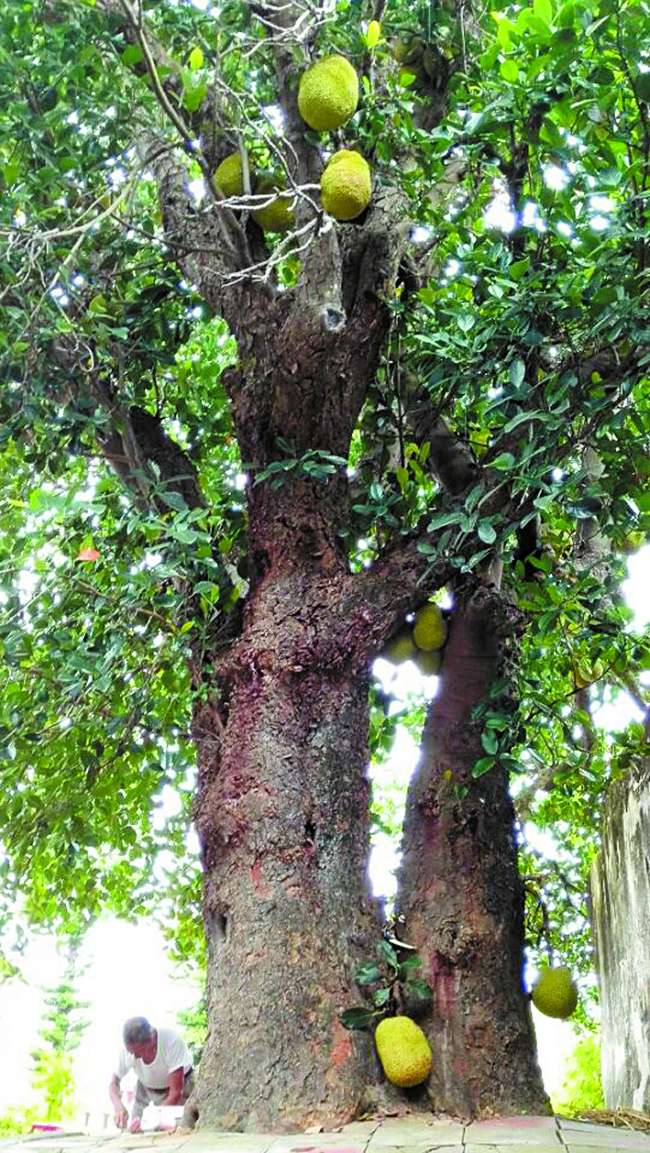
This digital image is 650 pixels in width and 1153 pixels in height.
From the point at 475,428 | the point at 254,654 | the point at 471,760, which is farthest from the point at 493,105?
the point at 471,760

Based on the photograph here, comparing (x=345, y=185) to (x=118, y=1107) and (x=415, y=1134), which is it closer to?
(x=415, y=1134)

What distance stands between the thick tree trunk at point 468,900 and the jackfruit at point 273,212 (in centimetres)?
155

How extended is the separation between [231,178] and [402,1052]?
2.85 m

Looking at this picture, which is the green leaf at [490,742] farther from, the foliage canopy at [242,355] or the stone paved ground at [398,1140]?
the stone paved ground at [398,1140]

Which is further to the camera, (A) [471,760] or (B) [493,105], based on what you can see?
(A) [471,760]

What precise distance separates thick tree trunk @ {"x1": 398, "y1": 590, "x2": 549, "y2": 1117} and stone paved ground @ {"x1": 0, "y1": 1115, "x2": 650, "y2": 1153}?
0.18m

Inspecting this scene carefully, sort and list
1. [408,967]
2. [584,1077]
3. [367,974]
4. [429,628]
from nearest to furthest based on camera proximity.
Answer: [367,974] < [408,967] < [429,628] < [584,1077]

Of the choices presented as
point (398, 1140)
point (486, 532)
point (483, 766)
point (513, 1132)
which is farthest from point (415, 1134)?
point (486, 532)

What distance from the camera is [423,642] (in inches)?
148

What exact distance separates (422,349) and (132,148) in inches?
66.0

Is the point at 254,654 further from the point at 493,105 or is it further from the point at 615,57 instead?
the point at 615,57

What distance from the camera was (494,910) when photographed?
332 cm

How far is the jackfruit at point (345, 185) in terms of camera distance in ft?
11.0

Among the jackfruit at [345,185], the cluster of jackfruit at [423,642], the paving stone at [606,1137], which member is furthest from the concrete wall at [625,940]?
the jackfruit at [345,185]
